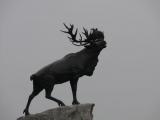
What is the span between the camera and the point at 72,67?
1988 centimetres

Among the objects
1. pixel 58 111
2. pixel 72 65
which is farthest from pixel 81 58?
pixel 58 111

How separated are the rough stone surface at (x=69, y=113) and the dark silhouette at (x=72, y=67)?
47cm

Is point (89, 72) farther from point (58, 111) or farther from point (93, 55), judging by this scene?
point (58, 111)

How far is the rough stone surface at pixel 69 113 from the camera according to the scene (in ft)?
63.0

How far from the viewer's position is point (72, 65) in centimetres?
1991

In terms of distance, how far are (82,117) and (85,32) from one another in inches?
126

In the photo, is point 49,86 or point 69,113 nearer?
point 69,113

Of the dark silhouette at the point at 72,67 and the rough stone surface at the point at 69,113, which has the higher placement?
the dark silhouette at the point at 72,67

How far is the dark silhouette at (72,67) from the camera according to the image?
65.0 ft

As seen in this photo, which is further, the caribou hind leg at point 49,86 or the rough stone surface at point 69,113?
the caribou hind leg at point 49,86

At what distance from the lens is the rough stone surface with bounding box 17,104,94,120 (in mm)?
19203

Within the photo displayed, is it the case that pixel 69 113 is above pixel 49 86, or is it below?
below

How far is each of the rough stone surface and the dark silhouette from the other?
0.47 meters

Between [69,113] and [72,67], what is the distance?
178 cm
